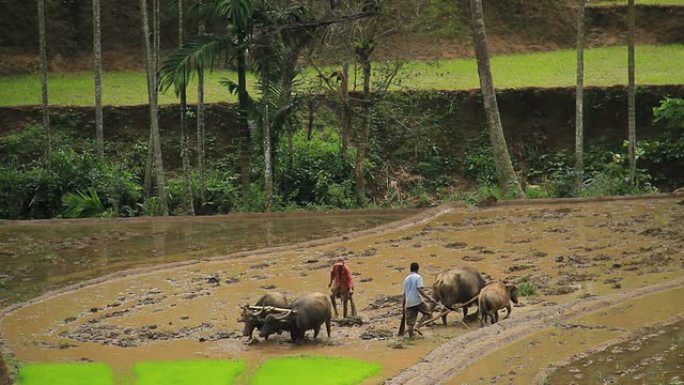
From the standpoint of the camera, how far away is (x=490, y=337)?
1838cm

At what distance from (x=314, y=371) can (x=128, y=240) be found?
44.1 feet

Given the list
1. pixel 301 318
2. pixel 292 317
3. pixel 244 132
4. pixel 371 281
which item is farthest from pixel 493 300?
pixel 244 132

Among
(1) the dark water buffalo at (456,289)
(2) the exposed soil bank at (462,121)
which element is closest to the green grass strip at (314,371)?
(1) the dark water buffalo at (456,289)

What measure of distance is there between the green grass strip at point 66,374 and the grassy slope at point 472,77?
86.3 feet

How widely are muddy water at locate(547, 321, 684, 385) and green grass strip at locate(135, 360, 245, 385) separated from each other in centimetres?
464

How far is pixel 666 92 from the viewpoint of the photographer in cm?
4150

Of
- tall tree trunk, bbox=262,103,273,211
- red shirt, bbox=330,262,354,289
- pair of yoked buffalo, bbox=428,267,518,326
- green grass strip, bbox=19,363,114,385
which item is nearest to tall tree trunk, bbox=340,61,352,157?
tall tree trunk, bbox=262,103,273,211

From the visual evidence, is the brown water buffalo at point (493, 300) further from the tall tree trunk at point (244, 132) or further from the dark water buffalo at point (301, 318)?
the tall tree trunk at point (244, 132)

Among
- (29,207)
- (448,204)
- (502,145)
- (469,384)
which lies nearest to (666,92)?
(502,145)

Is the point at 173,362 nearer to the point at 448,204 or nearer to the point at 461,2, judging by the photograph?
the point at 448,204

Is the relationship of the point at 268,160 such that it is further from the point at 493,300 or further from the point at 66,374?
the point at 66,374

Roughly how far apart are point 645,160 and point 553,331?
73.8 ft

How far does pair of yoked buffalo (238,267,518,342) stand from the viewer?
18.8 m

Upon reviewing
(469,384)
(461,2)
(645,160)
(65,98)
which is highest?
(461,2)
